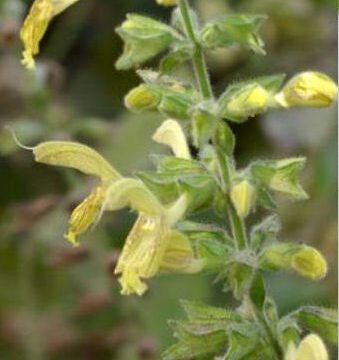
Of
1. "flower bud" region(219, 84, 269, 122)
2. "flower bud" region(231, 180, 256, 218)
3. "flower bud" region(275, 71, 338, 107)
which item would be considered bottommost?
"flower bud" region(231, 180, 256, 218)

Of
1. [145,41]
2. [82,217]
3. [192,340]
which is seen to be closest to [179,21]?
[145,41]

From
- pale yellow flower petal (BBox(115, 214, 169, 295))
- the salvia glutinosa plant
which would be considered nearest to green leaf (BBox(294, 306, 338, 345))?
the salvia glutinosa plant

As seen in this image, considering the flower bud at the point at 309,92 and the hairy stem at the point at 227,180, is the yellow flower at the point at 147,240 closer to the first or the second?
the hairy stem at the point at 227,180

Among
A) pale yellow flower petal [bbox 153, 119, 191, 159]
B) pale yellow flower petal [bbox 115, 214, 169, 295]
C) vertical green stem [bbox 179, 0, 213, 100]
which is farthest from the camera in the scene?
pale yellow flower petal [bbox 153, 119, 191, 159]

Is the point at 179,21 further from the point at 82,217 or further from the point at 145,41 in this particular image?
the point at 82,217

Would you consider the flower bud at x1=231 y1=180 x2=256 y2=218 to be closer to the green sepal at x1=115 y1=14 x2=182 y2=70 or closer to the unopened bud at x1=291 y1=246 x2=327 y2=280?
the unopened bud at x1=291 y1=246 x2=327 y2=280

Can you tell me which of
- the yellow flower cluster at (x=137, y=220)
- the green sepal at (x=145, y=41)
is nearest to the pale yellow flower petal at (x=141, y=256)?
the yellow flower cluster at (x=137, y=220)
